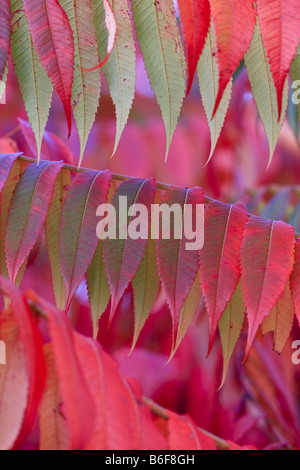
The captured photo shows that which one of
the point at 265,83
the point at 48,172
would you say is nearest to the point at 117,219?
the point at 48,172

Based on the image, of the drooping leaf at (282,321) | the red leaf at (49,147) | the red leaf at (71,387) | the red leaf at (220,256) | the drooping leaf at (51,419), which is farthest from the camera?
the red leaf at (49,147)

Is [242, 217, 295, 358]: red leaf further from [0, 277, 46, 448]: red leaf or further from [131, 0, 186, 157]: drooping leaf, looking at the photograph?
[0, 277, 46, 448]: red leaf

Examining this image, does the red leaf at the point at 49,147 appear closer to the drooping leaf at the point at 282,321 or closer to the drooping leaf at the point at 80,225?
the drooping leaf at the point at 80,225

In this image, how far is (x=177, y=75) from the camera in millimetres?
792

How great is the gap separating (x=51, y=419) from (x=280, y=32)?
0.54 metres

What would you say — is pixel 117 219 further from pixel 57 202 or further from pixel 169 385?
pixel 169 385

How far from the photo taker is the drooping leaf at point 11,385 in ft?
1.88

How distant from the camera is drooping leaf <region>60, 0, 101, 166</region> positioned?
2.62ft

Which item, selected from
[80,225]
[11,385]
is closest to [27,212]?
[80,225]

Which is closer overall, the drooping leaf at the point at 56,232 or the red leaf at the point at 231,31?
the red leaf at the point at 231,31

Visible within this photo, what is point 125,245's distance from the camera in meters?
0.82

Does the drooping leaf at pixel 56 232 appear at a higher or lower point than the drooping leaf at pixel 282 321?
higher

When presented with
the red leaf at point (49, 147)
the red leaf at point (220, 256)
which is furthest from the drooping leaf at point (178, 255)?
the red leaf at point (49, 147)

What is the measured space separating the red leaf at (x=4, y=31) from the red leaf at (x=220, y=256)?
346mm
